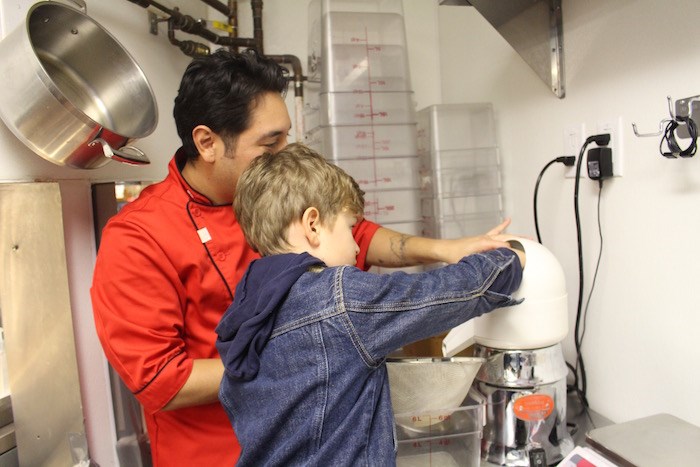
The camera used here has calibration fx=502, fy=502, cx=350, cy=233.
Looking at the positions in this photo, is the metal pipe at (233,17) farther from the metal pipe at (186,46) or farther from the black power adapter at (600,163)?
the black power adapter at (600,163)

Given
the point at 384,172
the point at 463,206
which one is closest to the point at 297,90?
the point at 384,172

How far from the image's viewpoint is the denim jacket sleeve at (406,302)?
2.33 ft

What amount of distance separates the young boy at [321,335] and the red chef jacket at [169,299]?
0.55 ft

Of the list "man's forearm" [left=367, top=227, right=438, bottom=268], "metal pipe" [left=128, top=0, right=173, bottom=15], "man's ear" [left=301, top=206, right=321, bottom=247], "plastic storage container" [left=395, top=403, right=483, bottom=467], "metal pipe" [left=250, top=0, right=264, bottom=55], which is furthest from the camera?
"metal pipe" [left=250, top=0, right=264, bottom=55]

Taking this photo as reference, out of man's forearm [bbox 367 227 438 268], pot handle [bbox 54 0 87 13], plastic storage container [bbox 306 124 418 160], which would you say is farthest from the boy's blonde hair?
plastic storage container [bbox 306 124 418 160]

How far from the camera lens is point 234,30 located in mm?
1869

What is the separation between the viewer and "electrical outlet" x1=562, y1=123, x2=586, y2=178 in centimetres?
122

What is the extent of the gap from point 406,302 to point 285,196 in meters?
0.26

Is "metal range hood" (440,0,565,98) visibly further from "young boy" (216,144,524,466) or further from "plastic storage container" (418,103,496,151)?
"young boy" (216,144,524,466)

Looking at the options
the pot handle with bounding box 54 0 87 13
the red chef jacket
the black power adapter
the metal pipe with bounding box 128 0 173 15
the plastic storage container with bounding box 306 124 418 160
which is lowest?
the red chef jacket

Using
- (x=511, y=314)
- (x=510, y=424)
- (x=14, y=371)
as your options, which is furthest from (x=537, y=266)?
(x=14, y=371)

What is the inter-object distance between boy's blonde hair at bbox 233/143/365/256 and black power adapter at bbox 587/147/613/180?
61 cm

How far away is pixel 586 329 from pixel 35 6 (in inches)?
54.6

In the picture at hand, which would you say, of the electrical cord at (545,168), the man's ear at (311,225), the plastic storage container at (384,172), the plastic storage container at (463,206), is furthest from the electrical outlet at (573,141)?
the man's ear at (311,225)
